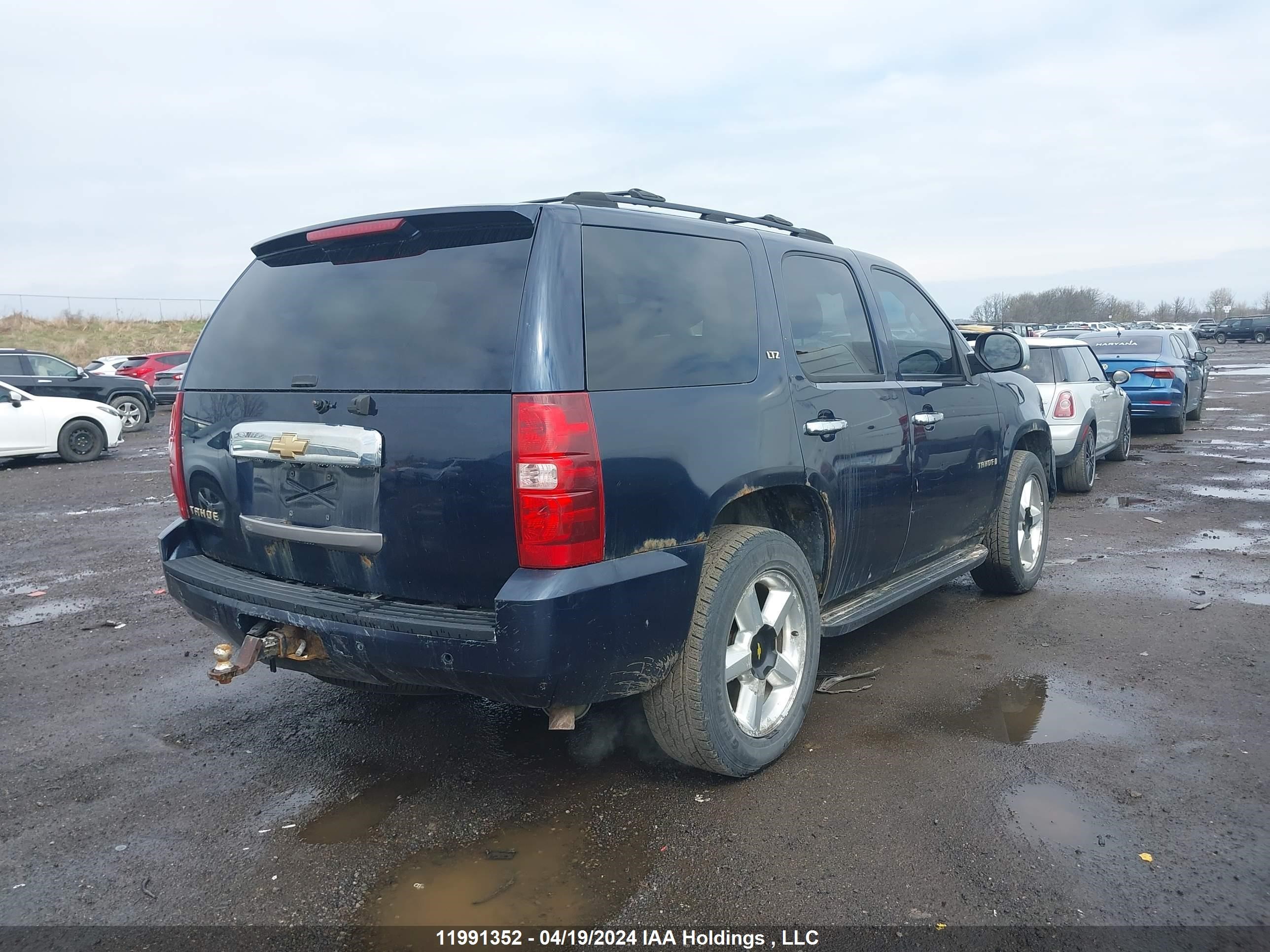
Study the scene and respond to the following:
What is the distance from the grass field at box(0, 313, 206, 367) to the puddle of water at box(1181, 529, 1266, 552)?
1760 inches

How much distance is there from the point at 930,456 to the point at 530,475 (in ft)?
8.30

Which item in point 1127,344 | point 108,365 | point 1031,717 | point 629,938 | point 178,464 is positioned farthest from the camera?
point 108,365

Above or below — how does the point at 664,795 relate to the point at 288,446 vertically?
below

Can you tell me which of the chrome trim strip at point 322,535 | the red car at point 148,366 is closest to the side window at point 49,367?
the red car at point 148,366

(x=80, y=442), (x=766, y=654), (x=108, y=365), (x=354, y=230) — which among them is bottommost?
(x=80, y=442)

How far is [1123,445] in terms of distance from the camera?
12203 millimetres

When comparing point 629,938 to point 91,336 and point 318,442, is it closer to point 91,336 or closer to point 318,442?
point 318,442

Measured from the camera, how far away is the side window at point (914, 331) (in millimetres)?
4738

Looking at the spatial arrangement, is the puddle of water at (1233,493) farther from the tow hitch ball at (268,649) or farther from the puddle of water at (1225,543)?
the tow hitch ball at (268,649)

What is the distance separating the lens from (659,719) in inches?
128

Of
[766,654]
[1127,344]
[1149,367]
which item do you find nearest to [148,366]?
[1127,344]

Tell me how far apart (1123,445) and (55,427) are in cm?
1521

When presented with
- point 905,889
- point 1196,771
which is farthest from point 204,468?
point 1196,771

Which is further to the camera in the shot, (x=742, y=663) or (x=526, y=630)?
(x=742, y=663)
